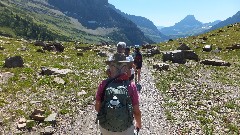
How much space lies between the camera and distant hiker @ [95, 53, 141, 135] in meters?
9.65

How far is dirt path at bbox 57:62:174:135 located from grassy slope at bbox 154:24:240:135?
2.53 ft

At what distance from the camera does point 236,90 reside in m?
32.0

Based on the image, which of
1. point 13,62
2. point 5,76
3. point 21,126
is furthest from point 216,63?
point 21,126

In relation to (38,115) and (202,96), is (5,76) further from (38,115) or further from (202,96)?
(202,96)

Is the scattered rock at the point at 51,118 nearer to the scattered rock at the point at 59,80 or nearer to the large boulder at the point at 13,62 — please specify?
the scattered rock at the point at 59,80

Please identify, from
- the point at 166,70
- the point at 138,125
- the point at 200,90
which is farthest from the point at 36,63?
the point at 138,125

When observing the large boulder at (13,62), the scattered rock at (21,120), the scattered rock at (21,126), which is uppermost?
the large boulder at (13,62)

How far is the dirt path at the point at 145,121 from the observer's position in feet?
64.1

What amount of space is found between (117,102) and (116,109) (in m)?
0.20

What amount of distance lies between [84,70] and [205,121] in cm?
2077

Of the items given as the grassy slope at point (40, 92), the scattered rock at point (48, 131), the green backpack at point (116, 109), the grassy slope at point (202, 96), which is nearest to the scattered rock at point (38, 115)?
the grassy slope at point (40, 92)

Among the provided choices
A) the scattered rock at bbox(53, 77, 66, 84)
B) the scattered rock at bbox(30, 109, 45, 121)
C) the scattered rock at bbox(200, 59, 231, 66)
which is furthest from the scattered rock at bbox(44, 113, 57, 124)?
the scattered rock at bbox(200, 59, 231, 66)

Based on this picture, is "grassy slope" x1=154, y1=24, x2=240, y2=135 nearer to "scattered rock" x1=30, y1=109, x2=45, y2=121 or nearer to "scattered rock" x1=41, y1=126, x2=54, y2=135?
"scattered rock" x1=41, y1=126, x2=54, y2=135

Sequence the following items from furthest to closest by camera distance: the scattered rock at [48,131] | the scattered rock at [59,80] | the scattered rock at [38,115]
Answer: the scattered rock at [59,80]
the scattered rock at [38,115]
the scattered rock at [48,131]
